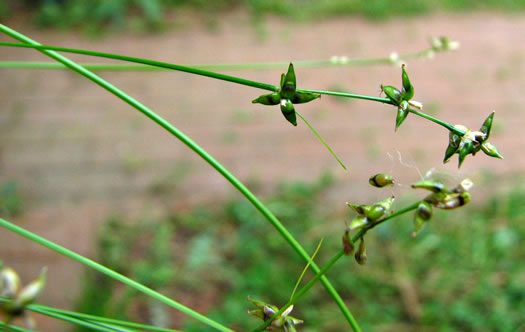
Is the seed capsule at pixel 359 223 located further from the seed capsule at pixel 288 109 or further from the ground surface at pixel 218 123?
the ground surface at pixel 218 123

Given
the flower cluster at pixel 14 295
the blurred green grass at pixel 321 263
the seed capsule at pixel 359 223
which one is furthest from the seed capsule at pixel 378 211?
the blurred green grass at pixel 321 263

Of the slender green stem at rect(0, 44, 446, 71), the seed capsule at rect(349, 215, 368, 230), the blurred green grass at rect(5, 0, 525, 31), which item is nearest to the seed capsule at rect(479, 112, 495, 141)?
the seed capsule at rect(349, 215, 368, 230)

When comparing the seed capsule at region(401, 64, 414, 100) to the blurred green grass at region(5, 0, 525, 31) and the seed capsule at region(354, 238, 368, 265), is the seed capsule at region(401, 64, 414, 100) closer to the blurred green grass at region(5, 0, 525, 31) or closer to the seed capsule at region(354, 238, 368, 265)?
the seed capsule at region(354, 238, 368, 265)

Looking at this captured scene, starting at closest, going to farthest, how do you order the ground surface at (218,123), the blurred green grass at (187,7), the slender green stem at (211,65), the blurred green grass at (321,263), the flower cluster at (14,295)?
the flower cluster at (14,295)
the slender green stem at (211,65)
the blurred green grass at (321,263)
the ground surface at (218,123)
the blurred green grass at (187,7)

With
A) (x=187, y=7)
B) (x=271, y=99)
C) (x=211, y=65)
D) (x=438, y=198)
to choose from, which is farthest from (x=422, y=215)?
(x=187, y=7)

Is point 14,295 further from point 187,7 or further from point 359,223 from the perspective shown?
point 187,7

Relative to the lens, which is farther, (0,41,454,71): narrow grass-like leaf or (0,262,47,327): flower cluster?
(0,41,454,71): narrow grass-like leaf

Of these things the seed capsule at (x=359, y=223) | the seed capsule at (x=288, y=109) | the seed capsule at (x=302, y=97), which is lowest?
the seed capsule at (x=359, y=223)
